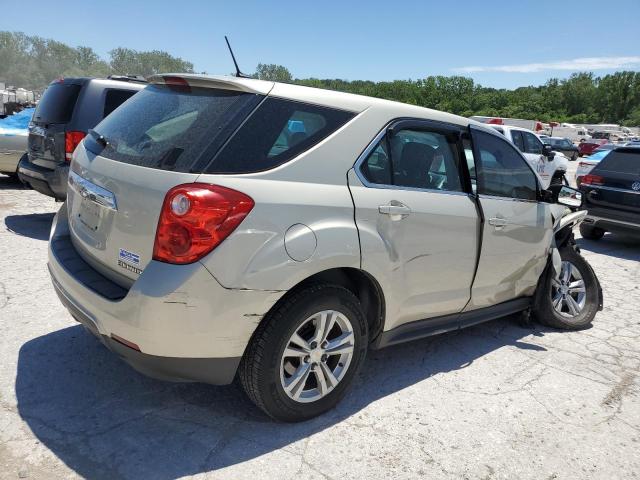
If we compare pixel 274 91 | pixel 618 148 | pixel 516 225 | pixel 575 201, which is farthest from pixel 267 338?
pixel 618 148

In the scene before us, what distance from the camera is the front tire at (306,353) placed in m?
2.57

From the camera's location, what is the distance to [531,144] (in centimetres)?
1534

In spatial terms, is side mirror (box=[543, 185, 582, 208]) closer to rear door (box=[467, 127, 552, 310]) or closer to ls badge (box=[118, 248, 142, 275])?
rear door (box=[467, 127, 552, 310])

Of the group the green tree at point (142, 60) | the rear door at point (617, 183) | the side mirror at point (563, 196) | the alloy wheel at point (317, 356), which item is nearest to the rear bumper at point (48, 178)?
the alloy wheel at point (317, 356)

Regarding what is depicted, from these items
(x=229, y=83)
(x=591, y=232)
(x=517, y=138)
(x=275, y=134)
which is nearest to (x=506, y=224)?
(x=275, y=134)

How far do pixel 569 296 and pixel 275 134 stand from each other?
3.46 meters

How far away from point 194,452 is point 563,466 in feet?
6.14

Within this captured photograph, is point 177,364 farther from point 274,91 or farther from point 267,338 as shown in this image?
point 274,91

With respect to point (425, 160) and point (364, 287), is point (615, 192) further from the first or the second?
point (364, 287)

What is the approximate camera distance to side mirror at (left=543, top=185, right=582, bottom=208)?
430 centimetres

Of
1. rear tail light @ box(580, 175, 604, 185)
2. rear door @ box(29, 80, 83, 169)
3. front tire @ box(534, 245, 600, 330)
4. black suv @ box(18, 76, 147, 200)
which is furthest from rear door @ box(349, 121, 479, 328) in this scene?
rear tail light @ box(580, 175, 604, 185)

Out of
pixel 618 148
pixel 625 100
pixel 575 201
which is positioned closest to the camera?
pixel 575 201

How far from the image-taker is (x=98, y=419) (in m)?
2.74

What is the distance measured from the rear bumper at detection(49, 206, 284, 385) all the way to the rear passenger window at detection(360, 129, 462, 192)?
0.99 metres
